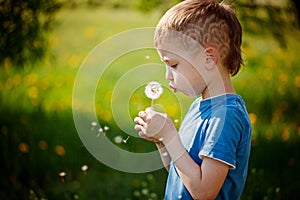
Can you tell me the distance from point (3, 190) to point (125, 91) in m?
2.26

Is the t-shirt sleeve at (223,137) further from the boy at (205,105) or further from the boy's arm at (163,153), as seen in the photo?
the boy's arm at (163,153)

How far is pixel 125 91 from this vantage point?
6.00 metres

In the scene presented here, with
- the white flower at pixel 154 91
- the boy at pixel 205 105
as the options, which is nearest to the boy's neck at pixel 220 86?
the boy at pixel 205 105

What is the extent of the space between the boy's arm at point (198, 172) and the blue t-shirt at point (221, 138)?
3cm

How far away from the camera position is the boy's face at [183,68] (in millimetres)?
2023

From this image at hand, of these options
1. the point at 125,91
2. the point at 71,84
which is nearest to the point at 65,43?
the point at 71,84

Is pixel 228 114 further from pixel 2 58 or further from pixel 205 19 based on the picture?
pixel 2 58

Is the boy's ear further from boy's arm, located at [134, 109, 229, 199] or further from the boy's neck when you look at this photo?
boy's arm, located at [134, 109, 229, 199]

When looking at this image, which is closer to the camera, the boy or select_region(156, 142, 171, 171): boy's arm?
the boy

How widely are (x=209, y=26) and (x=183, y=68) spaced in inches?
6.0

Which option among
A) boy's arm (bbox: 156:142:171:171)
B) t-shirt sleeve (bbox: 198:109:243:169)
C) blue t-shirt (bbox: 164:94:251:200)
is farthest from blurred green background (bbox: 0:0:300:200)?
t-shirt sleeve (bbox: 198:109:243:169)

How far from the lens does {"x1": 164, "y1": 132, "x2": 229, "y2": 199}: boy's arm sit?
77.7 inches

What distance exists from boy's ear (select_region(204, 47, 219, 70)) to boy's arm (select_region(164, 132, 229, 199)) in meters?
0.24

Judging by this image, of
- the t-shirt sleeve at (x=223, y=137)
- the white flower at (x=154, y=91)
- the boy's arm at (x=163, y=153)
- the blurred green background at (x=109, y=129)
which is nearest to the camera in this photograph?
the t-shirt sleeve at (x=223, y=137)
